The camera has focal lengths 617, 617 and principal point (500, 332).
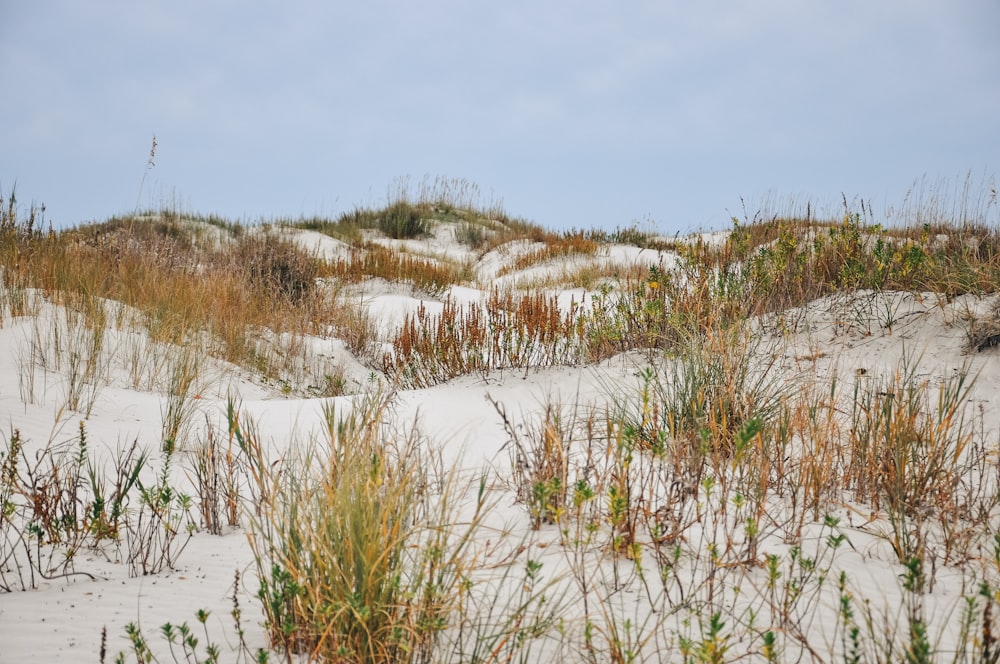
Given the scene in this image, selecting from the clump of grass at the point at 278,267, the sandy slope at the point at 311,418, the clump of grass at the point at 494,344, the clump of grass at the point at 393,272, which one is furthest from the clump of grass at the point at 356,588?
the clump of grass at the point at 393,272

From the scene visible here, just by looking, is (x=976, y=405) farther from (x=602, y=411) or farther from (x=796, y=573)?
(x=796, y=573)

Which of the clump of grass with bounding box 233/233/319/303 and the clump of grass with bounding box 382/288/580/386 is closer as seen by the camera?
the clump of grass with bounding box 382/288/580/386

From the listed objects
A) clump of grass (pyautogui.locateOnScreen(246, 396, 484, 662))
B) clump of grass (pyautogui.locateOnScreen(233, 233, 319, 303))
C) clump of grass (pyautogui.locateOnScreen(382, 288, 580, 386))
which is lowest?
clump of grass (pyautogui.locateOnScreen(246, 396, 484, 662))

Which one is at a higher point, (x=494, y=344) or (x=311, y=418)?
(x=494, y=344)

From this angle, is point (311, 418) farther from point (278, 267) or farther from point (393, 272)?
point (393, 272)

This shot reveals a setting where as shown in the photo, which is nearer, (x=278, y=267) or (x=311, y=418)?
(x=311, y=418)

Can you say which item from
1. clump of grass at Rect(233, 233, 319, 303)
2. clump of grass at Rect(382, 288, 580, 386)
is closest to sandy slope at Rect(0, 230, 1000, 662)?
clump of grass at Rect(382, 288, 580, 386)

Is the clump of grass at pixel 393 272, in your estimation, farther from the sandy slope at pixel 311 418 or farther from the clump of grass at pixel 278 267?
the sandy slope at pixel 311 418

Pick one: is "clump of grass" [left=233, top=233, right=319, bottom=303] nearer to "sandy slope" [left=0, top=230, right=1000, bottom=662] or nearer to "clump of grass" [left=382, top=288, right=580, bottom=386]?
"sandy slope" [left=0, top=230, right=1000, bottom=662]

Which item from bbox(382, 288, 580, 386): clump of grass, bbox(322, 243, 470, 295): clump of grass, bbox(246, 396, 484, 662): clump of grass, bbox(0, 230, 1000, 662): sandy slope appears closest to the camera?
bbox(246, 396, 484, 662): clump of grass

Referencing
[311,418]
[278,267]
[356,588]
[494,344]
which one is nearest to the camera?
[356,588]

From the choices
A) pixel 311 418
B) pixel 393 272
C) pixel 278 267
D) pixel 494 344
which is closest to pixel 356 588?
pixel 311 418

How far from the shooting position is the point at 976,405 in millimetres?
3986

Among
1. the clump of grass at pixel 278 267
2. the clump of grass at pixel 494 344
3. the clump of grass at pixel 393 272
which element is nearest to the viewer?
the clump of grass at pixel 494 344
